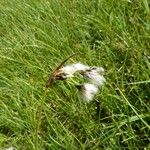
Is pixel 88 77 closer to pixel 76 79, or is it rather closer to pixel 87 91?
pixel 87 91

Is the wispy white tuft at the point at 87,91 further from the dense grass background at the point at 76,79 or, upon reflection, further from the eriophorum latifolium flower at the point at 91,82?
the dense grass background at the point at 76,79

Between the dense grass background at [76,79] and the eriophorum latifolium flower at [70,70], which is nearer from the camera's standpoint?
the eriophorum latifolium flower at [70,70]

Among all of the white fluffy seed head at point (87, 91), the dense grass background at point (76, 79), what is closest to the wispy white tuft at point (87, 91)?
the white fluffy seed head at point (87, 91)

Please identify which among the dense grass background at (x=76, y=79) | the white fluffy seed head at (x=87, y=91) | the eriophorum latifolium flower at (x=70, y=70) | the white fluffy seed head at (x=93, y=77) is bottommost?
the dense grass background at (x=76, y=79)

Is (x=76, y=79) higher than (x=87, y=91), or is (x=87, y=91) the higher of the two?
(x=87, y=91)

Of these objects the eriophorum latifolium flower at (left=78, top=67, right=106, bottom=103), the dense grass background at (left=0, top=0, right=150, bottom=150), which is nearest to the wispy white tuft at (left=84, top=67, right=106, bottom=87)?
the eriophorum latifolium flower at (left=78, top=67, right=106, bottom=103)

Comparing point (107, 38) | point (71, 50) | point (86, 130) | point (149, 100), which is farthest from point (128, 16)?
point (86, 130)

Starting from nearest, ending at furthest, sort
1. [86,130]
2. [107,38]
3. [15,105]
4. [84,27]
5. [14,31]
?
[86,130] → [15,105] → [107,38] → [84,27] → [14,31]

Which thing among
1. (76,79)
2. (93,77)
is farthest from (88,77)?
(76,79)

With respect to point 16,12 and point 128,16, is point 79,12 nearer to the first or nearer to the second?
point 128,16
